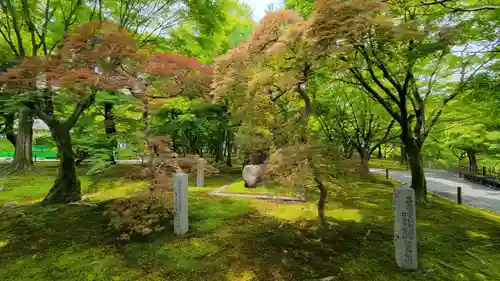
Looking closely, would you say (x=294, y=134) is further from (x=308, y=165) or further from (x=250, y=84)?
(x=250, y=84)

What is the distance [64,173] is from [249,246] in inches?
246

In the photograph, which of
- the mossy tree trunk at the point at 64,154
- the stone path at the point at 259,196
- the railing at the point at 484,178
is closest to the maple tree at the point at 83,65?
the mossy tree trunk at the point at 64,154

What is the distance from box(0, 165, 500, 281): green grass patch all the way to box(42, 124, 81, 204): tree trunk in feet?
1.35

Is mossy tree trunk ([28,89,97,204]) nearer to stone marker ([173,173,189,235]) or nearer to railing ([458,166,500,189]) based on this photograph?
stone marker ([173,173,189,235])

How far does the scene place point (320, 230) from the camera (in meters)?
5.73

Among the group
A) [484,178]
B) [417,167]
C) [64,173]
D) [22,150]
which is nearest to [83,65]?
[64,173]

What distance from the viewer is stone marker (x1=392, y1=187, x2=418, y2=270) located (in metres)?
4.12

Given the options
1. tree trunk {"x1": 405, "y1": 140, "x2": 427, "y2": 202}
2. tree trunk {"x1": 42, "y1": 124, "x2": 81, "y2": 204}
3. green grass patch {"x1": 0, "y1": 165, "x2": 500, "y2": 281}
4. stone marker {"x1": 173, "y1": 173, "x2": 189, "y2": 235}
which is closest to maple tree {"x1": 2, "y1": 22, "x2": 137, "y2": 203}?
tree trunk {"x1": 42, "y1": 124, "x2": 81, "y2": 204}

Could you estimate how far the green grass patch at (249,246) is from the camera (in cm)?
409

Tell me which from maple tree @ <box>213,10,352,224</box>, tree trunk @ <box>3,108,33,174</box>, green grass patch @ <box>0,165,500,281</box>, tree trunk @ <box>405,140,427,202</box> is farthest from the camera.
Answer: tree trunk @ <box>3,108,33,174</box>

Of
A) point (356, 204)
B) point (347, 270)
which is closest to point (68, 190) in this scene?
point (347, 270)

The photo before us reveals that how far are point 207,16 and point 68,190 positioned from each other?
6976 mm

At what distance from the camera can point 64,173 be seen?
7469mm

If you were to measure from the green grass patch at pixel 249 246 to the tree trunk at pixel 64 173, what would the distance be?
16.2 inches
